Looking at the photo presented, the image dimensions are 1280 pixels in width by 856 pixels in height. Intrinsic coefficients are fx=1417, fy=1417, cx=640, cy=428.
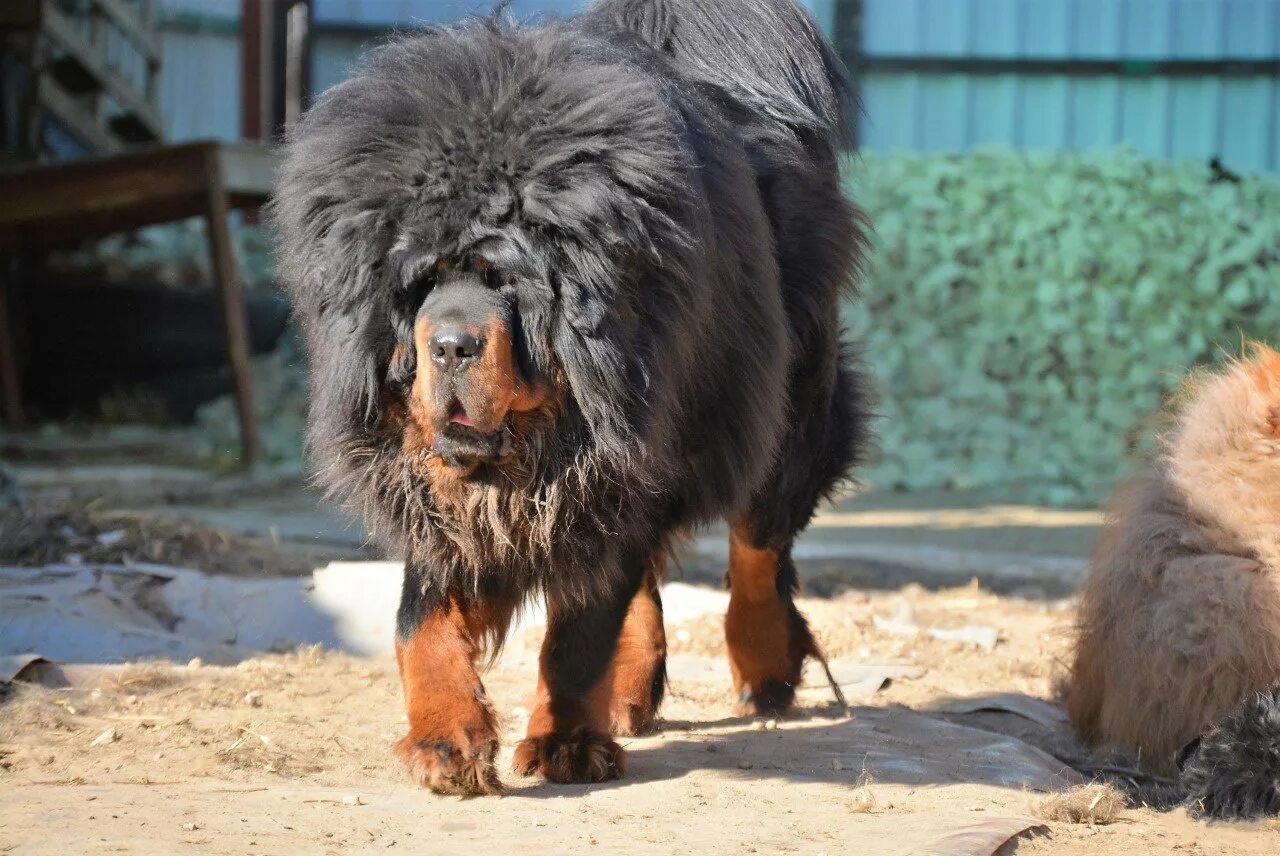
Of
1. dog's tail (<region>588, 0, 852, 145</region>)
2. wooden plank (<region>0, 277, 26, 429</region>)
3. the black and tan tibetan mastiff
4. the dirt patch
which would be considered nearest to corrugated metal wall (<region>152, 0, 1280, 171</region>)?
wooden plank (<region>0, 277, 26, 429</region>)

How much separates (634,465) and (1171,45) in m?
10.2

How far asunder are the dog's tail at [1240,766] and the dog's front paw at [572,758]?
129cm

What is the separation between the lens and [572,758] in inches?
121

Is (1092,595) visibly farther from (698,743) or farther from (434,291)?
(434,291)

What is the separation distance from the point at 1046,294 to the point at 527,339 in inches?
351

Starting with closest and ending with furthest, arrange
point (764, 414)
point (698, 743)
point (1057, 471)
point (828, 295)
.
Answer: point (764, 414) → point (698, 743) → point (828, 295) → point (1057, 471)

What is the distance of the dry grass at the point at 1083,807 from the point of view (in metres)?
2.98

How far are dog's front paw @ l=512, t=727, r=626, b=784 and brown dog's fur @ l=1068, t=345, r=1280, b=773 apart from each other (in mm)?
1357

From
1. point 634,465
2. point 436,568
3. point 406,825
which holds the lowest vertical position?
point 406,825

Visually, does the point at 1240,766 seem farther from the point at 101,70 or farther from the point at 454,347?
the point at 101,70

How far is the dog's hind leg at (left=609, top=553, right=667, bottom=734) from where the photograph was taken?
3662mm

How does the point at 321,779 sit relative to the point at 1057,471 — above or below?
above

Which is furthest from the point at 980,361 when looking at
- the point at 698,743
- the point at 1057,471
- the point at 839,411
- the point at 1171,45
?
the point at 698,743

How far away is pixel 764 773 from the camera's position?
3.25 metres
